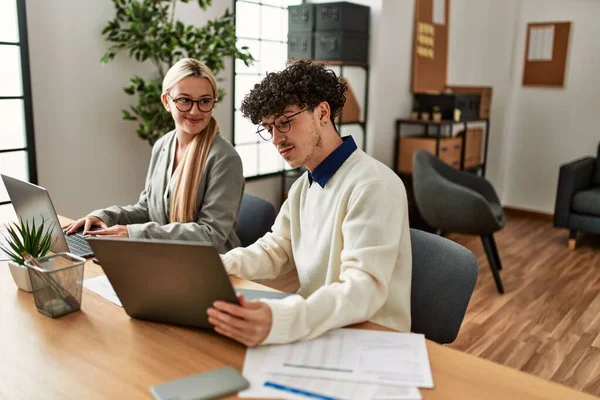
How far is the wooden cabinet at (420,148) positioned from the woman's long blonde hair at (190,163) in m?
2.87

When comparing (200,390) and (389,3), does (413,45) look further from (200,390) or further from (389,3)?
(200,390)

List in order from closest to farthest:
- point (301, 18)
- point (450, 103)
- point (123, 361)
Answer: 1. point (123, 361)
2. point (301, 18)
3. point (450, 103)

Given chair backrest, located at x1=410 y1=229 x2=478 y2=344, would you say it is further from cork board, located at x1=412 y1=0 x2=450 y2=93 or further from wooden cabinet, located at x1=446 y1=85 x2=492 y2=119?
wooden cabinet, located at x1=446 y1=85 x2=492 y2=119

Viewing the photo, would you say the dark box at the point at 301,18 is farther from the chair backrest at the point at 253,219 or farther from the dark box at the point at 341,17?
the chair backrest at the point at 253,219

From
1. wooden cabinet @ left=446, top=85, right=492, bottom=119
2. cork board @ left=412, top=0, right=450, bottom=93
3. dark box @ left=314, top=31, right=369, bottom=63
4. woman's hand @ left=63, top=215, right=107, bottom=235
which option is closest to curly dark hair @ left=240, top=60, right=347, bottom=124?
woman's hand @ left=63, top=215, right=107, bottom=235

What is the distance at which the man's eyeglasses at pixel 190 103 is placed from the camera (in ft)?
6.56

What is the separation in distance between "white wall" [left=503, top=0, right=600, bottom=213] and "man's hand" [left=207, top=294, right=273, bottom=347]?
516 cm

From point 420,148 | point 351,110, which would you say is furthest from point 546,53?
point 351,110

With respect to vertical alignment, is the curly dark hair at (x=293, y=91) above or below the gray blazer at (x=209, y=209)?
above

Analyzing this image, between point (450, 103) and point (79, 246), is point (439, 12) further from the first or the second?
point (79, 246)

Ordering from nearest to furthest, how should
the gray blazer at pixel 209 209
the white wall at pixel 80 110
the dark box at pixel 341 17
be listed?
the gray blazer at pixel 209 209 → the white wall at pixel 80 110 → the dark box at pixel 341 17

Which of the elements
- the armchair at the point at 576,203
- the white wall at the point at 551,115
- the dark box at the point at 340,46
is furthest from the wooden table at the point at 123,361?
the white wall at the point at 551,115

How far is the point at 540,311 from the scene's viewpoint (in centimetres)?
337

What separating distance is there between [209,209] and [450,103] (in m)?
3.32
